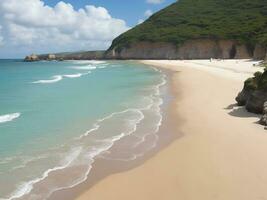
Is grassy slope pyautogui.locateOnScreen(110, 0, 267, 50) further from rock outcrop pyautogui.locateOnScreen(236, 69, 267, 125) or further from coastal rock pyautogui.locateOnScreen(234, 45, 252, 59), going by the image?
rock outcrop pyautogui.locateOnScreen(236, 69, 267, 125)

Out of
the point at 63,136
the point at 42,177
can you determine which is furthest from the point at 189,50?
the point at 42,177

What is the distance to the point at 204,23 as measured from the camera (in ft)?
406

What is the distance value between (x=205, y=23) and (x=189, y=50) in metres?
12.4

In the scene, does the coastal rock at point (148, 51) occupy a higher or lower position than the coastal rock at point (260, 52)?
lower

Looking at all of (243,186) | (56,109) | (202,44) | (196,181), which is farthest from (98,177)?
(202,44)

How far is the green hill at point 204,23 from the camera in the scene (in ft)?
353

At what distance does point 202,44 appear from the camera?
114000mm

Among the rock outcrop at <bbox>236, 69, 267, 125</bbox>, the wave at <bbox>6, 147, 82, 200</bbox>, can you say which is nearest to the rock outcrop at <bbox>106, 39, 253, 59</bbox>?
the rock outcrop at <bbox>236, 69, 267, 125</bbox>

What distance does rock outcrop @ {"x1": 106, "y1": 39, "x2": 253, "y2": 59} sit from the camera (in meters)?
107

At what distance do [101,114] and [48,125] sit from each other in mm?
3442

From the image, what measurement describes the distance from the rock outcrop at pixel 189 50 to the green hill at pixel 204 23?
1.30 m

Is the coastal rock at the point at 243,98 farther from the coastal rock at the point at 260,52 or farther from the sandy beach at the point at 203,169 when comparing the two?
the coastal rock at the point at 260,52

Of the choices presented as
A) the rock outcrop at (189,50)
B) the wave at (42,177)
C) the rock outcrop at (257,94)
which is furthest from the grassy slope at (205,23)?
the wave at (42,177)

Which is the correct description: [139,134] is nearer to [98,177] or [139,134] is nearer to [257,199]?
[98,177]
